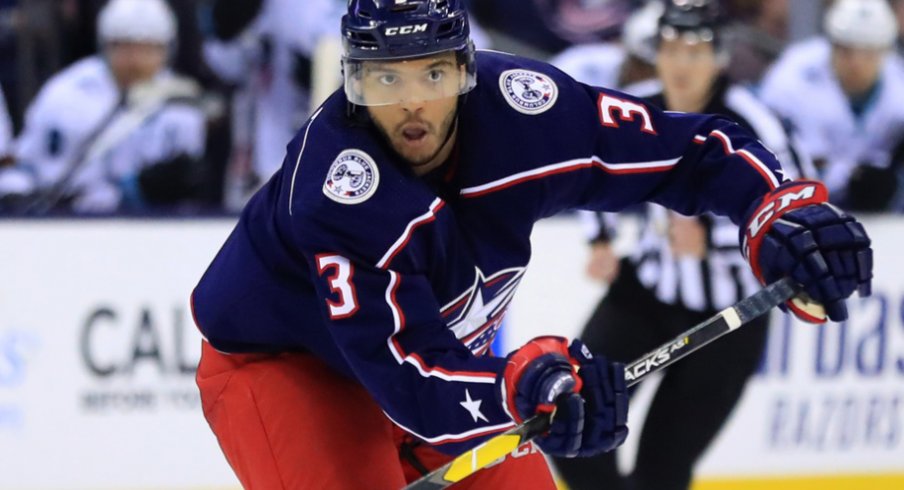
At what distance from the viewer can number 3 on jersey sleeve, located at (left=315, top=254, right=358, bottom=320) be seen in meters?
2.52

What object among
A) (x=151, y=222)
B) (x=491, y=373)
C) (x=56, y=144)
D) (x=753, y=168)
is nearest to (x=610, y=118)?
(x=753, y=168)

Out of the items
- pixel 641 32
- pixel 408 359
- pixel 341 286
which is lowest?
pixel 641 32

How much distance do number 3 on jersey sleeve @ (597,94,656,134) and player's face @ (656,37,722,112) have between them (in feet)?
4.61

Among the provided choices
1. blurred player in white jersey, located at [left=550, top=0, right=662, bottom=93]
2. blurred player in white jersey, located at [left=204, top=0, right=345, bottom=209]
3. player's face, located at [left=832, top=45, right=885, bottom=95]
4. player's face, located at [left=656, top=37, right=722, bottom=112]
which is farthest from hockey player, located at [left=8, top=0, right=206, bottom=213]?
player's face, located at [left=832, top=45, right=885, bottom=95]

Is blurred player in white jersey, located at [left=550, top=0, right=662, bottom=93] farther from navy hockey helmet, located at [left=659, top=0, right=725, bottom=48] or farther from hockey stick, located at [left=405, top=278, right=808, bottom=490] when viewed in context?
hockey stick, located at [left=405, top=278, right=808, bottom=490]

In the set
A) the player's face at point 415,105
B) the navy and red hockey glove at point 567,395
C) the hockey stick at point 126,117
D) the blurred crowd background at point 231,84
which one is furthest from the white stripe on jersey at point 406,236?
the hockey stick at point 126,117

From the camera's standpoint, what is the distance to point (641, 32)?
16.7 feet

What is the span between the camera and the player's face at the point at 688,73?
4.28 meters

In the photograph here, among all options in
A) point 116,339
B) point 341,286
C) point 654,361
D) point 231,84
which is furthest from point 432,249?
point 231,84

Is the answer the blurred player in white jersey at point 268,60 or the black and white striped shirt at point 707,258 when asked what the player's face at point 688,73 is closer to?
the black and white striped shirt at point 707,258

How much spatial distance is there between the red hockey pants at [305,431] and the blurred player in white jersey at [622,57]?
221 cm

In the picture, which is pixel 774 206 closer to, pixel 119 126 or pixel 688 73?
pixel 688 73

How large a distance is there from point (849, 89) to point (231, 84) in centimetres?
201

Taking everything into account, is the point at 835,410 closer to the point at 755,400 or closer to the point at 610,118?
the point at 755,400
